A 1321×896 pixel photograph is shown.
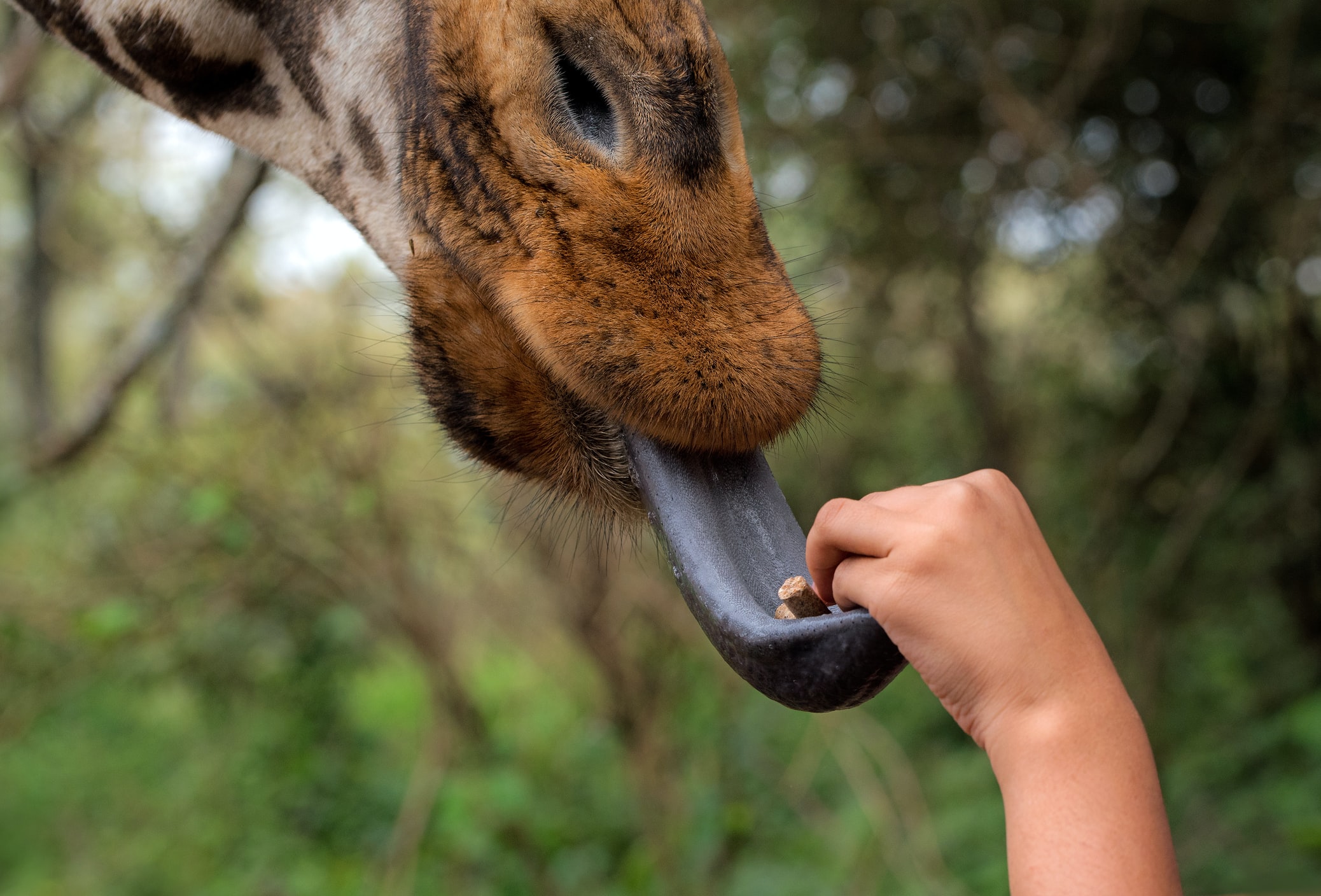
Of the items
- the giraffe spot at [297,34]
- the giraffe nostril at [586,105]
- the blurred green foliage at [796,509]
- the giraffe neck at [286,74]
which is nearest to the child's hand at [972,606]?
the giraffe nostril at [586,105]

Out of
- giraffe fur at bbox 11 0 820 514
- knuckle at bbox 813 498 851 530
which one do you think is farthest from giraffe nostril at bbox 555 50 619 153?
knuckle at bbox 813 498 851 530

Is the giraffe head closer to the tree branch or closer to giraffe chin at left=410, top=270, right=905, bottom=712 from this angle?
giraffe chin at left=410, top=270, right=905, bottom=712

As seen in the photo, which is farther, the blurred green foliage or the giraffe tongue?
the blurred green foliage

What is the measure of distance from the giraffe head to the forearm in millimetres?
303

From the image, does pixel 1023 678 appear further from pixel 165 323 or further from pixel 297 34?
pixel 165 323

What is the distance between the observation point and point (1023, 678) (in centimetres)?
64

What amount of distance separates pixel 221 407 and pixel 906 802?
3.02m

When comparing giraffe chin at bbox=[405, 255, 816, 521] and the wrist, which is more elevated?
giraffe chin at bbox=[405, 255, 816, 521]

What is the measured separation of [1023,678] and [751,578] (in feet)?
0.71

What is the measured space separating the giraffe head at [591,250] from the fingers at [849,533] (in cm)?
12

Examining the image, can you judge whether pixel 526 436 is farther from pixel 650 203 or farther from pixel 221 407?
pixel 221 407

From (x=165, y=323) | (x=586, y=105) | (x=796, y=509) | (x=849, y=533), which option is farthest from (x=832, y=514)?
(x=796, y=509)

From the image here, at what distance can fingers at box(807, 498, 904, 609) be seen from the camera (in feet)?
2.21

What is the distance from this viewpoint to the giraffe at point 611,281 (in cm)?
77
